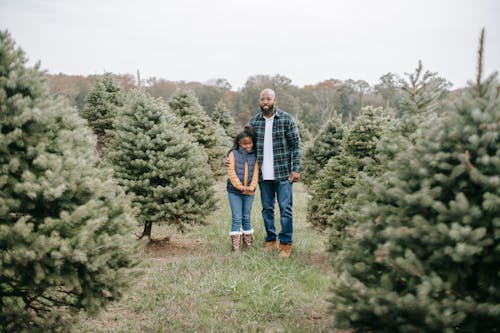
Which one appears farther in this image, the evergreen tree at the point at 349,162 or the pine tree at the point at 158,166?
the pine tree at the point at 158,166

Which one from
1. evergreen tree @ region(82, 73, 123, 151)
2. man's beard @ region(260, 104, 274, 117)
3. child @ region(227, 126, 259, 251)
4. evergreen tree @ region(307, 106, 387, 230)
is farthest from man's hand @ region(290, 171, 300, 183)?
evergreen tree @ region(82, 73, 123, 151)

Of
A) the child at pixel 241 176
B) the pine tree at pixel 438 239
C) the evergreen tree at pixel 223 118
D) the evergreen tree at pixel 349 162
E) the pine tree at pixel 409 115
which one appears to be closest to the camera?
the pine tree at pixel 438 239

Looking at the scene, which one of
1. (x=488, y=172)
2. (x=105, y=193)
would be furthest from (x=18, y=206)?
(x=488, y=172)

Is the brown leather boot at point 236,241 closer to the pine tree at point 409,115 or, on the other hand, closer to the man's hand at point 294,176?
the man's hand at point 294,176

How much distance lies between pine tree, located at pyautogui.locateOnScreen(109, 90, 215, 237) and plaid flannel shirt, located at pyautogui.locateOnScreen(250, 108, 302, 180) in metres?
1.13

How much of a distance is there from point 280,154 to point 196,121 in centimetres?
903

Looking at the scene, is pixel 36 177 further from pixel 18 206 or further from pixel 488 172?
pixel 488 172

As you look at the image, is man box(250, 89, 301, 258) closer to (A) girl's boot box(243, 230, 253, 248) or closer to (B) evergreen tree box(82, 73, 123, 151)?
(A) girl's boot box(243, 230, 253, 248)

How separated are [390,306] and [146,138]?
475cm

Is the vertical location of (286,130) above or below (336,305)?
above

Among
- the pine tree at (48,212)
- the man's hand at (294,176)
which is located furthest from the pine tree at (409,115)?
the man's hand at (294,176)

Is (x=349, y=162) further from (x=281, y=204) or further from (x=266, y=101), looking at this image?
(x=266, y=101)

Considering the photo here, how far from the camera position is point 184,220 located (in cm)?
657

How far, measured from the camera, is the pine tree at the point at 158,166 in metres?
6.26
